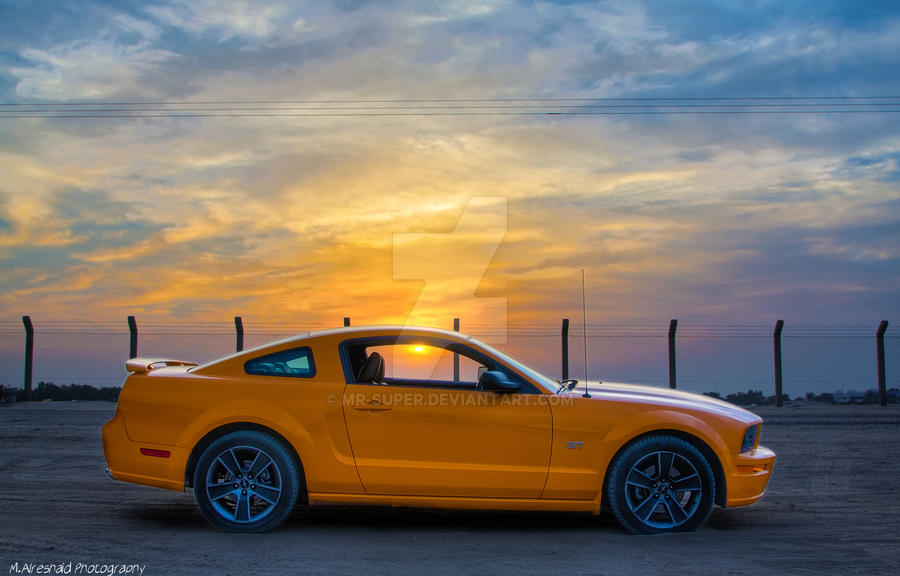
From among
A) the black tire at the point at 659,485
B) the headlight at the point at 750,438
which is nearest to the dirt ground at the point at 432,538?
the black tire at the point at 659,485

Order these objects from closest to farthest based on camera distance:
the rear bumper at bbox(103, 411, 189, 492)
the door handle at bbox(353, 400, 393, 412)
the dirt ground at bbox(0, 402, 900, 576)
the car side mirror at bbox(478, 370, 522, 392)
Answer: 1. the dirt ground at bbox(0, 402, 900, 576)
2. the car side mirror at bbox(478, 370, 522, 392)
3. the door handle at bbox(353, 400, 393, 412)
4. the rear bumper at bbox(103, 411, 189, 492)

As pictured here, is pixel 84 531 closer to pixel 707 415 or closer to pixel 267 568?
pixel 267 568

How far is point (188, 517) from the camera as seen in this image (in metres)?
6.77

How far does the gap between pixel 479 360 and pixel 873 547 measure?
3227 millimetres

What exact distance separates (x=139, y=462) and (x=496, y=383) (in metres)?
2.94

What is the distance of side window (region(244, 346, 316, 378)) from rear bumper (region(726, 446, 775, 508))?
3417 mm

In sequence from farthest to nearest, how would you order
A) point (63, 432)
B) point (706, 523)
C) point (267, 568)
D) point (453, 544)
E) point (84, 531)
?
1. point (63, 432)
2. point (706, 523)
3. point (84, 531)
4. point (453, 544)
5. point (267, 568)

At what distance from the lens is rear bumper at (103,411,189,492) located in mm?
6258

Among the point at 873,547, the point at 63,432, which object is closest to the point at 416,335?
the point at 873,547

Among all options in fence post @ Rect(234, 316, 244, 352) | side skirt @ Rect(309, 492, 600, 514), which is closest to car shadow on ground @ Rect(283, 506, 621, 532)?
side skirt @ Rect(309, 492, 600, 514)

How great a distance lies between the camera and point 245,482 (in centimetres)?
615

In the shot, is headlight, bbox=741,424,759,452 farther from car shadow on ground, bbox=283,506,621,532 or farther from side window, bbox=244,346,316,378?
side window, bbox=244,346,316,378

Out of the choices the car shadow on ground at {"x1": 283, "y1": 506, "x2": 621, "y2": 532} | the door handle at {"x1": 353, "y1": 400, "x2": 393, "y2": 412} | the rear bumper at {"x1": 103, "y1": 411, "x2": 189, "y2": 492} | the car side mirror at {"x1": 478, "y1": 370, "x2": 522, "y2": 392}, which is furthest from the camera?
the car shadow on ground at {"x1": 283, "y1": 506, "x2": 621, "y2": 532}

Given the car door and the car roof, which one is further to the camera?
the car roof
